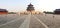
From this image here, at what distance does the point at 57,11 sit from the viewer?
451 ft

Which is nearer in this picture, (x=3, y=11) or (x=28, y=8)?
(x=3, y=11)

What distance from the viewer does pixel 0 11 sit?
14375cm

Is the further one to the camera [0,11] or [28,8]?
[28,8]

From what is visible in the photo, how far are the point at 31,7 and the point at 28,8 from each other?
133 inches

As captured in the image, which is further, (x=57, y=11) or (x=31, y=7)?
(x=31, y=7)

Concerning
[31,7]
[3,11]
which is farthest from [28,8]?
[3,11]

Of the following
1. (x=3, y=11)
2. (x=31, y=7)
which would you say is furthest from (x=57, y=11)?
(x=3, y=11)

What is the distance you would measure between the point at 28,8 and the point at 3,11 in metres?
28.7

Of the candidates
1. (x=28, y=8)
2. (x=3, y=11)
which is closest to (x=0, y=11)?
(x=3, y=11)

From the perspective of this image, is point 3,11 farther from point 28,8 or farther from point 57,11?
point 57,11

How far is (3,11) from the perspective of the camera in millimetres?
144500

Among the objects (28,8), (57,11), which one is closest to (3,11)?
(28,8)

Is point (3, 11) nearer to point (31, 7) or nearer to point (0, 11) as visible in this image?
point (0, 11)

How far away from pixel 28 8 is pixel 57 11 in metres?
35.5
